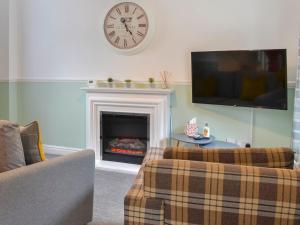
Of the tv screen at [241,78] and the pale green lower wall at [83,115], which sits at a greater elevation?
the tv screen at [241,78]

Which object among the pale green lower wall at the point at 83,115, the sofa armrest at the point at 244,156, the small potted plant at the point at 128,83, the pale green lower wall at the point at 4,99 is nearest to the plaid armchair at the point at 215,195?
the sofa armrest at the point at 244,156

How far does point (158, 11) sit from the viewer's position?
3.59 m

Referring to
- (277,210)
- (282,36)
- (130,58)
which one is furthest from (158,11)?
(277,210)

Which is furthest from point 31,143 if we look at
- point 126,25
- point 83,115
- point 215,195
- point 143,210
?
point 126,25

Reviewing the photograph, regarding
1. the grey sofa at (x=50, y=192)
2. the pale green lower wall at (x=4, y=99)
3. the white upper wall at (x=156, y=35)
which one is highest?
the white upper wall at (x=156, y=35)

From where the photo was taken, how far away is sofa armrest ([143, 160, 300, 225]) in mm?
1185

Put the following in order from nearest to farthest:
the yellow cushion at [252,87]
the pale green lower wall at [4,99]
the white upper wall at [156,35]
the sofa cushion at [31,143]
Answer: the sofa cushion at [31,143], the yellow cushion at [252,87], the white upper wall at [156,35], the pale green lower wall at [4,99]

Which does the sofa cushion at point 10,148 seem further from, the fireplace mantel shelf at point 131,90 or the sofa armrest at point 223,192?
the fireplace mantel shelf at point 131,90

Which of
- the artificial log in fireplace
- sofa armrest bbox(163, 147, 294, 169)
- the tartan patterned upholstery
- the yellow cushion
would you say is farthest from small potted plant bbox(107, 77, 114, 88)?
the tartan patterned upholstery

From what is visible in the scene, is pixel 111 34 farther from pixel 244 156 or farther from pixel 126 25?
pixel 244 156

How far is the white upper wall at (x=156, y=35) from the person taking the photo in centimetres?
319

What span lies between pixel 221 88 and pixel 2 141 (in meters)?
2.35

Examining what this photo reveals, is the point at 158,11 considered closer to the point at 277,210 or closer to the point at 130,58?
the point at 130,58

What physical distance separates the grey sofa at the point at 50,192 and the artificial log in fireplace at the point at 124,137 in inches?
61.5
